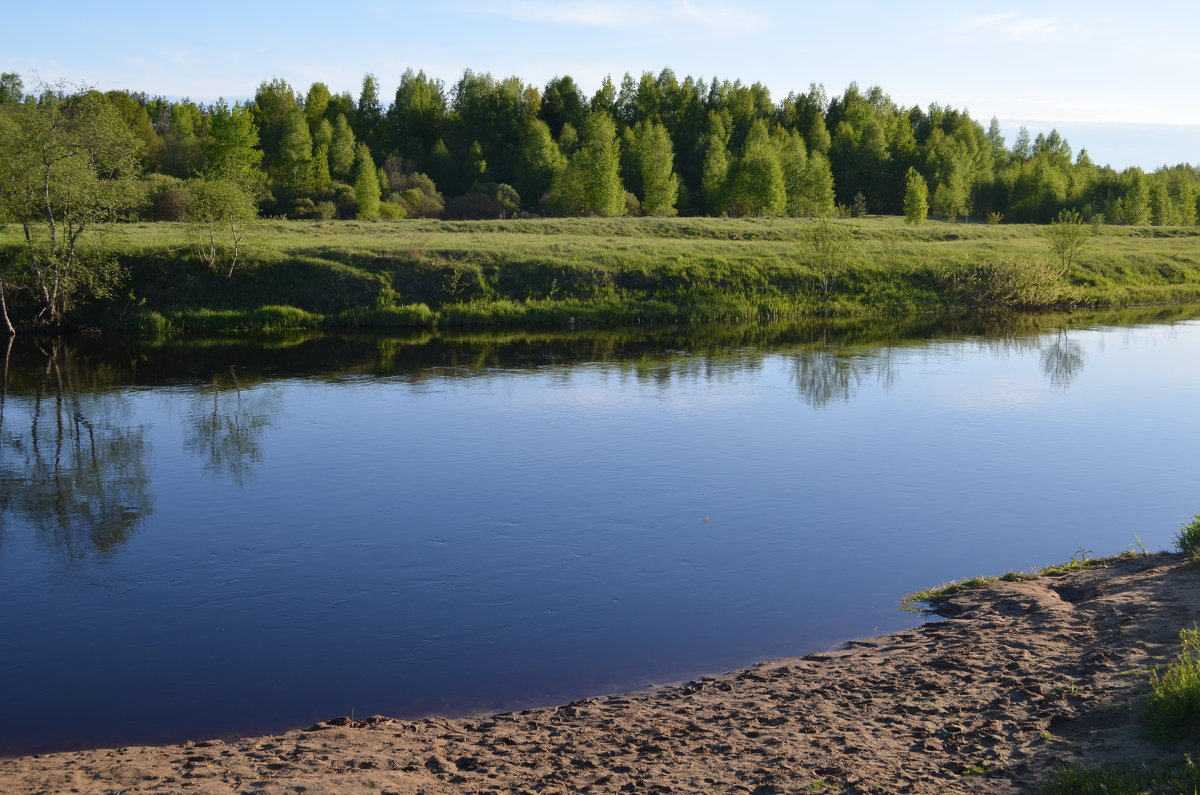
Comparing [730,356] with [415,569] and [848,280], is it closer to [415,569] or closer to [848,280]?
[848,280]

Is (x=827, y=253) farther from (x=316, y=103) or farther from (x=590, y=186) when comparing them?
(x=316, y=103)

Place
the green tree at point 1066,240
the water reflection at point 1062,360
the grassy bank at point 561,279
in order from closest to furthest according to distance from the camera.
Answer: the water reflection at point 1062,360 < the grassy bank at point 561,279 < the green tree at point 1066,240

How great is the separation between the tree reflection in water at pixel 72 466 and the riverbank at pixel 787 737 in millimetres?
8391

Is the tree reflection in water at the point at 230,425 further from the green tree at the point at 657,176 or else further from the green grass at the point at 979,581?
the green tree at the point at 657,176

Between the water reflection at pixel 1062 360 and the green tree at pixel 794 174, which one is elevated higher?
the green tree at pixel 794 174

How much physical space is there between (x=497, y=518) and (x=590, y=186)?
2570 inches

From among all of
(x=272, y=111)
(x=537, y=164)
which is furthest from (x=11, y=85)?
(x=537, y=164)

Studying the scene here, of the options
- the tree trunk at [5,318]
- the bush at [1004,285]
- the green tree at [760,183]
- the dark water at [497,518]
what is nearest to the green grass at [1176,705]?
the dark water at [497,518]

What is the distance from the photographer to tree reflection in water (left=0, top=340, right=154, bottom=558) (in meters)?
16.9

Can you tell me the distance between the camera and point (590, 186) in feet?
262

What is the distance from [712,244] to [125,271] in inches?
1244

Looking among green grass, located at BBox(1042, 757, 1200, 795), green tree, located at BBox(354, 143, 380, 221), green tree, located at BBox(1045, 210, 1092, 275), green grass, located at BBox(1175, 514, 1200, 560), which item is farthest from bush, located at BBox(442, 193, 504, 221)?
green grass, located at BBox(1042, 757, 1200, 795)

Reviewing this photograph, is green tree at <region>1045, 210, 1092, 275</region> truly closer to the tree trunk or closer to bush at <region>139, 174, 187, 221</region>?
the tree trunk

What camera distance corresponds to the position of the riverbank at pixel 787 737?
8.07 m
